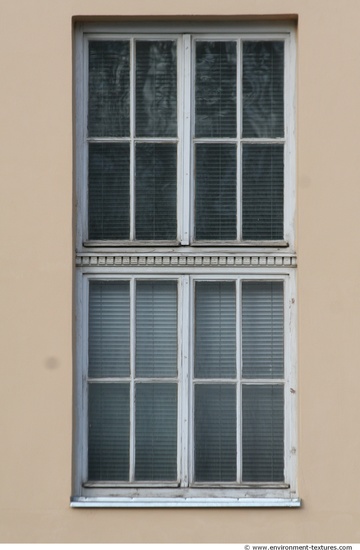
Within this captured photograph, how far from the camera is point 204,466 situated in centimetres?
738

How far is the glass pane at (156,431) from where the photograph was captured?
738cm

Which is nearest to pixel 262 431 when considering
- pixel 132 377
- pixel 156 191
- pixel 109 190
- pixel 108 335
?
pixel 132 377

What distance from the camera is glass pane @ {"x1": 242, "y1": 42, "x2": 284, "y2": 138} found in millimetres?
7500

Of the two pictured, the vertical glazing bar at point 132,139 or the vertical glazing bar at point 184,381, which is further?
the vertical glazing bar at point 132,139

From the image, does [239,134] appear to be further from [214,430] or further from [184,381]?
[214,430]

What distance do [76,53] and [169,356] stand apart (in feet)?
6.73

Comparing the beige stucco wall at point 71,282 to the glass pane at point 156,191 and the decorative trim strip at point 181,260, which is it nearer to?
the decorative trim strip at point 181,260

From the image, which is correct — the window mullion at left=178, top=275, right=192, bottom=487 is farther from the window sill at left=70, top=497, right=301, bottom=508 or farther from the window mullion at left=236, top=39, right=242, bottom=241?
the window mullion at left=236, top=39, right=242, bottom=241

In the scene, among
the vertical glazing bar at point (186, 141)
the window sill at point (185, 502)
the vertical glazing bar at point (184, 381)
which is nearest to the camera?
the window sill at point (185, 502)

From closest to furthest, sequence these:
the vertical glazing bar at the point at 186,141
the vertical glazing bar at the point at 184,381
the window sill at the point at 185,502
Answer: the window sill at the point at 185,502 < the vertical glazing bar at the point at 184,381 < the vertical glazing bar at the point at 186,141

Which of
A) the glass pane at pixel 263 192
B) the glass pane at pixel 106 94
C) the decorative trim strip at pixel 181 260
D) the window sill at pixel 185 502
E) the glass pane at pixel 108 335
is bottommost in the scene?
the window sill at pixel 185 502

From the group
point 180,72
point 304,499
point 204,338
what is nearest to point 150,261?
point 204,338

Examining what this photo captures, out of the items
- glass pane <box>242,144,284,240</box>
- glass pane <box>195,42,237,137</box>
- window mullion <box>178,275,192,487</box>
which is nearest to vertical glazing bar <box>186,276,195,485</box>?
window mullion <box>178,275,192,487</box>

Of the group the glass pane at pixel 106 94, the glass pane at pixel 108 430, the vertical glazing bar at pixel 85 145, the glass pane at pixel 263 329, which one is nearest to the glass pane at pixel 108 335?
the glass pane at pixel 108 430
